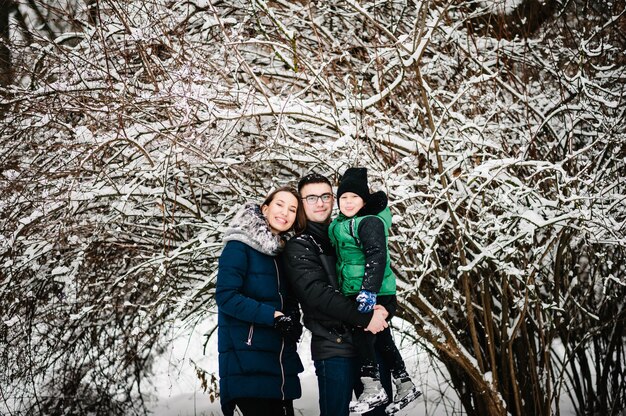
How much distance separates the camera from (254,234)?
2.31 meters

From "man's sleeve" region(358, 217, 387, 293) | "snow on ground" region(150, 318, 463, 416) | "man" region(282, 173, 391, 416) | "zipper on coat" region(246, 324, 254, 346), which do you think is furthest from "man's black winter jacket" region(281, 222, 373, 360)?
"snow on ground" region(150, 318, 463, 416)

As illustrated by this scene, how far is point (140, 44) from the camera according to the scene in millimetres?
A: 2938

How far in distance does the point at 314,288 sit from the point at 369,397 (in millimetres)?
528

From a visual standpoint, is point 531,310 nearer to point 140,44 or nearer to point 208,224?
point 208,224

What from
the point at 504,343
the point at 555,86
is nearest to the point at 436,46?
the point at 555,86

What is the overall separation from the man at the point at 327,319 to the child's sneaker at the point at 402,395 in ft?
0.75

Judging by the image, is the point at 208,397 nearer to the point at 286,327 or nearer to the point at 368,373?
the point at 368,373

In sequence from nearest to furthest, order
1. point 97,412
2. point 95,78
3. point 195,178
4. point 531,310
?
point 95,78 → point 195,178 → point 531,310 → point 97,412

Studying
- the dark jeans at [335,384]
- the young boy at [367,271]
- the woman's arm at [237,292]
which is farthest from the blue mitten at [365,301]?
the woman's arm at [237,292]

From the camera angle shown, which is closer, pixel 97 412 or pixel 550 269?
pixel 550 269

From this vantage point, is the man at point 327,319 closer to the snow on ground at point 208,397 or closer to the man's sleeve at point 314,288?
the man's sleeve at point 314,288

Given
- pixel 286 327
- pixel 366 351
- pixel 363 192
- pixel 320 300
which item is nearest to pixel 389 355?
pixel 366 351

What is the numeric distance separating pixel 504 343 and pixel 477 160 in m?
1.31

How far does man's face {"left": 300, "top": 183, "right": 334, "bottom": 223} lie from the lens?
2.58 meters
